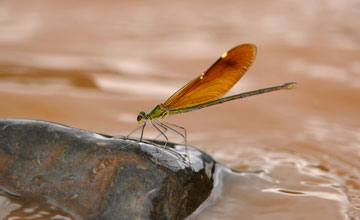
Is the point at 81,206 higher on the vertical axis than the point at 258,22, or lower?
lower

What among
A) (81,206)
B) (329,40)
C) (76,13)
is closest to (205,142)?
(81,206)

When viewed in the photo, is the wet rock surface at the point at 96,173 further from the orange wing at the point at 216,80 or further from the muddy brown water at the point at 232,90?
the orange wing at the point at 216,80

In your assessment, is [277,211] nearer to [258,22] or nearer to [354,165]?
[354,165]

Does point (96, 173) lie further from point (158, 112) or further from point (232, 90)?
point (232, 90)

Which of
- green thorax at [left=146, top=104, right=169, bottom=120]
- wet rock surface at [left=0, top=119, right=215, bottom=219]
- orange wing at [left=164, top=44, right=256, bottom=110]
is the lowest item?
wet rock surface at [left=0, top=119, right=215, bottom=219]

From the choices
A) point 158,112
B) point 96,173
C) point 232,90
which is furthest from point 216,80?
point 232,90

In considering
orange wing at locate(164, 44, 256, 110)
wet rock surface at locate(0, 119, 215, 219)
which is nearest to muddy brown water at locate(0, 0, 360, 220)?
wet rock surface at locate(0, 119, 215, 219)

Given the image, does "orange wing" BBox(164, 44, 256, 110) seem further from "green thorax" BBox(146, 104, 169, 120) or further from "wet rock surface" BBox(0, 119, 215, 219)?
"wet rock surface" BBox(0, 119, 215, 219)
